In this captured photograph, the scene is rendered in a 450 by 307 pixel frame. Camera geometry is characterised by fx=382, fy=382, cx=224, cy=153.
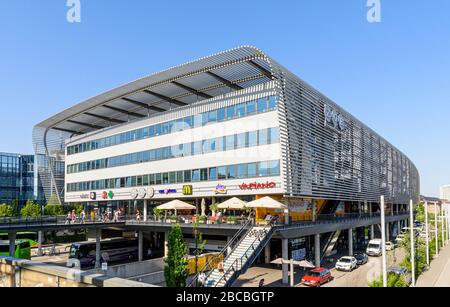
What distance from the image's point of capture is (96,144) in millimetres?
56375

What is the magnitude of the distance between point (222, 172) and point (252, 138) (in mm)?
5034

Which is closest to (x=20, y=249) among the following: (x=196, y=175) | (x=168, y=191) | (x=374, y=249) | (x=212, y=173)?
(x=168, y=191)

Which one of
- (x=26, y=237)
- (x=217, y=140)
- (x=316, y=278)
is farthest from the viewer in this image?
(x=26, y=237)

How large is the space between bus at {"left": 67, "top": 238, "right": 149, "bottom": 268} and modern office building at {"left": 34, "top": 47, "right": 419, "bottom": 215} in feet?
19.6

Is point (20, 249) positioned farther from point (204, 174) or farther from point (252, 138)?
point (252, 138)

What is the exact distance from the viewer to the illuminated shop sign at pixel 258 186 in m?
35.8

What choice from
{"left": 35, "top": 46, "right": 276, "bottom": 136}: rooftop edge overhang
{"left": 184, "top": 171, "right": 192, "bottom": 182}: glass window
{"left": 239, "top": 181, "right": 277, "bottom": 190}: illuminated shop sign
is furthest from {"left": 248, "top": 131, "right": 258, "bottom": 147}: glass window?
{"left": 184, "top": 171, "right": 192, "bottom": 182}: glass window

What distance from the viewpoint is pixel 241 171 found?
38375 mm

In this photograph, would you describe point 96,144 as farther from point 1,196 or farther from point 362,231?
point 1,196

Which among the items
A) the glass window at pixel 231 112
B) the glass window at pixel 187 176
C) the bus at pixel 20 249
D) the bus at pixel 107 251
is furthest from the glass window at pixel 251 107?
the bus at pixel 20 249

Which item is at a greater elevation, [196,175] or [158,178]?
[196,175]

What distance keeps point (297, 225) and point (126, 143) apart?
2698 centimetres

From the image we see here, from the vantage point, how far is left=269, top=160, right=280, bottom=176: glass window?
117 feet

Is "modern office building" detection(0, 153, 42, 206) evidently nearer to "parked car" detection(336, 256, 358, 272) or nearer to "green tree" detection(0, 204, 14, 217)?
"green tree" detection(0, 204, 14, 217)
